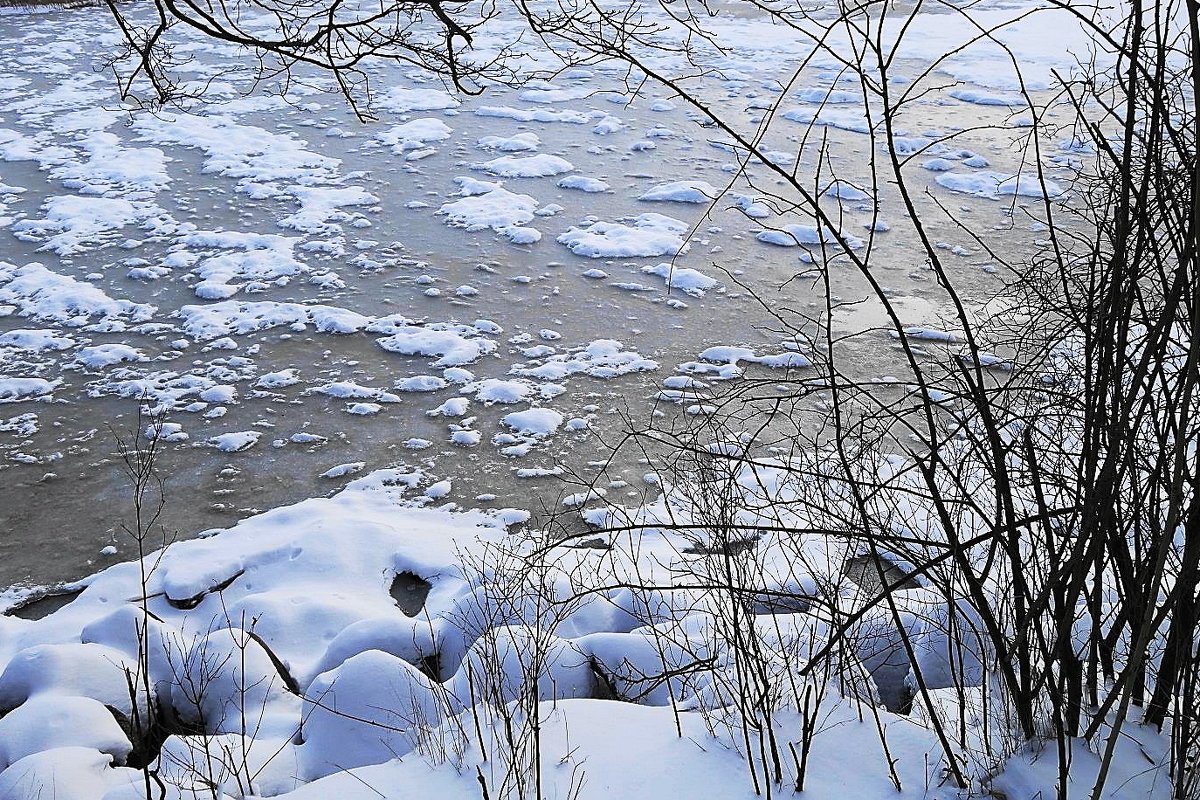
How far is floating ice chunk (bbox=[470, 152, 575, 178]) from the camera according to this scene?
10117 mm

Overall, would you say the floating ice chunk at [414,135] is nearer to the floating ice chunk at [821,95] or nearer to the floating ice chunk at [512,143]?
the floating ice chunk at [512,143]

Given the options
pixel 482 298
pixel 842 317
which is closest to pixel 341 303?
pixel 482 298

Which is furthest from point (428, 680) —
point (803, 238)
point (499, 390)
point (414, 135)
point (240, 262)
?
point (414, 135)

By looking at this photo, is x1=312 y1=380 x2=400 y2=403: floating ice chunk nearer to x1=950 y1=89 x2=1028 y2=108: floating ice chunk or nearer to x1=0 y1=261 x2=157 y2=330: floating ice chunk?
x1=0 y1=261 x2=157 y2=330: floating ice chunk

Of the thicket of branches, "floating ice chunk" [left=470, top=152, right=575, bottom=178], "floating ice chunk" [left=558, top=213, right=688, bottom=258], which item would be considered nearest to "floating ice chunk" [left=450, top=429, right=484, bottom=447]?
the thicket of branches

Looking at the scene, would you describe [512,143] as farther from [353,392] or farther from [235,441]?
[235,441]

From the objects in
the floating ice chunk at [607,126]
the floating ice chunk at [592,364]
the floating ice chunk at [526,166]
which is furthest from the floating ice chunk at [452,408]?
the floating ice chunk at [607,126]

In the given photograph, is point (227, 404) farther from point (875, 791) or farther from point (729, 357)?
point (875, 791)

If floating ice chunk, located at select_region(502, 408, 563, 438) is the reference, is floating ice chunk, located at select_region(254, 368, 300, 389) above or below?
below

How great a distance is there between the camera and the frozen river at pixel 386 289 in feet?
18.2

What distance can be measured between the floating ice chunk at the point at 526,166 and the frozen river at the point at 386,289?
4 centimetres

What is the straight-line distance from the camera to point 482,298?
24.6 feet

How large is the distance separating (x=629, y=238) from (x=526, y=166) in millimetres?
2273

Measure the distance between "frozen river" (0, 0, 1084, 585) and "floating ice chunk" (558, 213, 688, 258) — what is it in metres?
0.03
